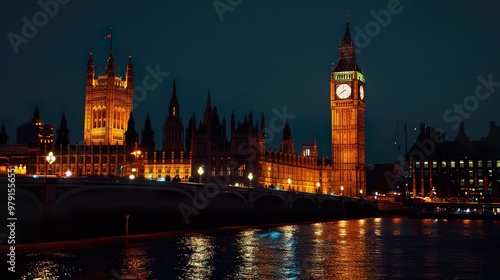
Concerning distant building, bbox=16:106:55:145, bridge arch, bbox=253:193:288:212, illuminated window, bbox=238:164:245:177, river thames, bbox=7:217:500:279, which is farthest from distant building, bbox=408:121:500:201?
river thames, bbox=7:217:500:279

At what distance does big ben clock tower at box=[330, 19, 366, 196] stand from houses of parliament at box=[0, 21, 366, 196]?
234 mm

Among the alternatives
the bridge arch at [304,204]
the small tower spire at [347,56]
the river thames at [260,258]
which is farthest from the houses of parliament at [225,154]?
the river thames at [260,258]

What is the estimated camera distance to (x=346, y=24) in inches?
6836

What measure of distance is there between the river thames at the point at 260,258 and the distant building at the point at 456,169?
10861 centimetres

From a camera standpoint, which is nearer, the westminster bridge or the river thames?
the river thames

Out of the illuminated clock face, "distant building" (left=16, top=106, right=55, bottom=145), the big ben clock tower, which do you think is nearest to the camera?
the big ben clock tower

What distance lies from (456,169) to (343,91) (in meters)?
38.2

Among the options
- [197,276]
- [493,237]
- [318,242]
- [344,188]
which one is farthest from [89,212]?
[344,188]

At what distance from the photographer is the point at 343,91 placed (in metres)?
161

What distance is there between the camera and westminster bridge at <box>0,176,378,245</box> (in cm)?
5272

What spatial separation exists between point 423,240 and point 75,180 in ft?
108

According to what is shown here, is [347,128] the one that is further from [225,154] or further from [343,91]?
[225,154]

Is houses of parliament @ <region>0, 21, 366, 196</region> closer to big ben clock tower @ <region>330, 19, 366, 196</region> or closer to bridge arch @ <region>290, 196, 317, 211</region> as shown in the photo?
big ben clock tower @ <region>330, 19, 366, 196</region>

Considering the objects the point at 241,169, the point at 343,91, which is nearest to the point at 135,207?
the point at 241,169
